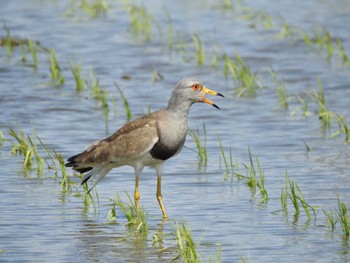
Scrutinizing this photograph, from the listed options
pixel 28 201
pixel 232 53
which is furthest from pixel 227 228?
pixel 232 53

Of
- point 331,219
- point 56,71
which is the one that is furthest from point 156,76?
point 331,219

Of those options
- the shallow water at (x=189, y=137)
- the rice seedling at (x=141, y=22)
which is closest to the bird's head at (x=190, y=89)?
the shallow water at (x=189, y=137)

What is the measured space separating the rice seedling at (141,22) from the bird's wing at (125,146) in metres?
9.70

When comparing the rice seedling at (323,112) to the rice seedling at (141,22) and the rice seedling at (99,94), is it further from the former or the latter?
the rice seedling at (141,22)

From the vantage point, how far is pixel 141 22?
65.9 ft

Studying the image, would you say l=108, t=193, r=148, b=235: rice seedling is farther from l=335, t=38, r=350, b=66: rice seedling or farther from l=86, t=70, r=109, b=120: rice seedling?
l=335, t=38, r=350, b=66: rice seedling

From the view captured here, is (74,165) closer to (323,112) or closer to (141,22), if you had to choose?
(323,112)

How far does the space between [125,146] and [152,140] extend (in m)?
0.32

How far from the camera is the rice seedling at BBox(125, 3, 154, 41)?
1888 cm

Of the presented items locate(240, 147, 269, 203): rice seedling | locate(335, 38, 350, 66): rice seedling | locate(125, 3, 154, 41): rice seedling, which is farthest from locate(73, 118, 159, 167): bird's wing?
locate(125, 3, 154, 41): rice seedling

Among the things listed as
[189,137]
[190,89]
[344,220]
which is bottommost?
[344,220]

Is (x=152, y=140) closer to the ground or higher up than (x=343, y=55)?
closer to the ground

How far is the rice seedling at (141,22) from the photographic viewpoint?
18.9 meters

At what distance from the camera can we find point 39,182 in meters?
10.1
